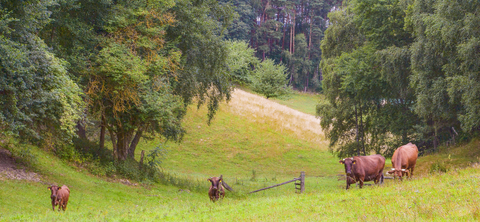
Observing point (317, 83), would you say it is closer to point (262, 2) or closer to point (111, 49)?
point (262, 2)

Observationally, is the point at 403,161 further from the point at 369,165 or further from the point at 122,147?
the point at 122,147

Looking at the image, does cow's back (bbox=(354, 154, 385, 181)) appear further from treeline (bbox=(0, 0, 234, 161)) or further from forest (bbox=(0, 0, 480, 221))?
treeline (bbox=(0, 0, 234, 161))

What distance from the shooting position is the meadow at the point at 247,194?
10.4 meters

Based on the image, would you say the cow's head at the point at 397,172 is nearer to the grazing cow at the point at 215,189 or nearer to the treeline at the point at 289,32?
the grazing cow at the point at 215,189

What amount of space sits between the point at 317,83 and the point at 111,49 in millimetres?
81086

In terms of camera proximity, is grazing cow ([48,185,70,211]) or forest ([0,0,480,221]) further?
grazing cow ([48,185,70,211])

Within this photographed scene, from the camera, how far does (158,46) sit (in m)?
23.1

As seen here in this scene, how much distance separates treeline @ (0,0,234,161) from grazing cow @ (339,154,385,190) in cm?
1024

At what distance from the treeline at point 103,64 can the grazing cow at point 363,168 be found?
1024 centimetres

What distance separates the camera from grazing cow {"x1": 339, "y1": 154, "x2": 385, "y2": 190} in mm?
16188

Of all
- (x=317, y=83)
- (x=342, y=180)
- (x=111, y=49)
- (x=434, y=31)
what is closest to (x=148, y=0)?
(x=111, y=49)

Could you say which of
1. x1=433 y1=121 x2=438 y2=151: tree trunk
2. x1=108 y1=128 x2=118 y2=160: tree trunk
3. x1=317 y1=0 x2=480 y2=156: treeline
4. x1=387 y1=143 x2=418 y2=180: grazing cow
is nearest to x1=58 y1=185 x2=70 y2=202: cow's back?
x1=108 y1=128 x2=118 y2=160: tree trunk

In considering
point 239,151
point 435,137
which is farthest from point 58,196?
point 239,151

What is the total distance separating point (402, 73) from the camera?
27.3m
